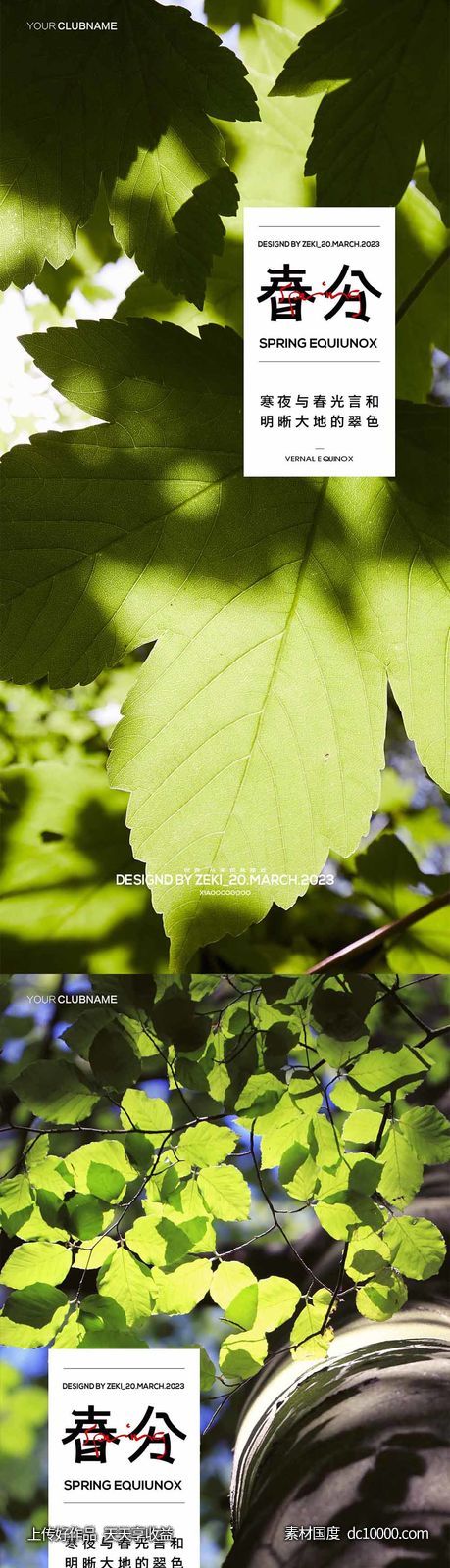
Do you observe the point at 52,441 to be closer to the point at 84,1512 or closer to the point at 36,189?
the point at 36,189

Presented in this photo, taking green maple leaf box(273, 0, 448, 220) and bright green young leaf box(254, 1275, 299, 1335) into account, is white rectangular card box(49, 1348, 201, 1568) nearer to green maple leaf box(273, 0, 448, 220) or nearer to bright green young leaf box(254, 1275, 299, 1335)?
bright green young leaf box(254, 1275, 299, 1335)

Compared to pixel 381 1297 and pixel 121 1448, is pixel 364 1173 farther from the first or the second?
pixel 121 1448

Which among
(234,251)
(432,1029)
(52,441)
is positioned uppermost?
(234,251)

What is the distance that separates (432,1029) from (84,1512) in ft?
1.29

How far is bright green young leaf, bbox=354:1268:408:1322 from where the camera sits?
1.89ft

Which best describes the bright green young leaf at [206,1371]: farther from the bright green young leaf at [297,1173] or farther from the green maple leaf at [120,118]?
the green maple leaf at [120,118]

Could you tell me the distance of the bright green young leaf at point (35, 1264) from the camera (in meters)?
0.57

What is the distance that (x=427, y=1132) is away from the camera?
590 mm

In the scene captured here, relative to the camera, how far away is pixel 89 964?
23.3 inches

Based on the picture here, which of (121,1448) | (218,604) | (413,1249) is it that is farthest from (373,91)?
(121,1448)

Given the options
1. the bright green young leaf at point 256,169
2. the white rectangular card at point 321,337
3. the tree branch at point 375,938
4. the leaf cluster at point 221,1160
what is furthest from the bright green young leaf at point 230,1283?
the bright green young leaf at point 256,169

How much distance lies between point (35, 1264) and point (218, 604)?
18.4 inches

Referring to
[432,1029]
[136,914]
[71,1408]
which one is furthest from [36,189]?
[71,1408]

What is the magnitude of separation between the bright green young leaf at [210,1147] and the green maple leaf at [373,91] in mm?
655
